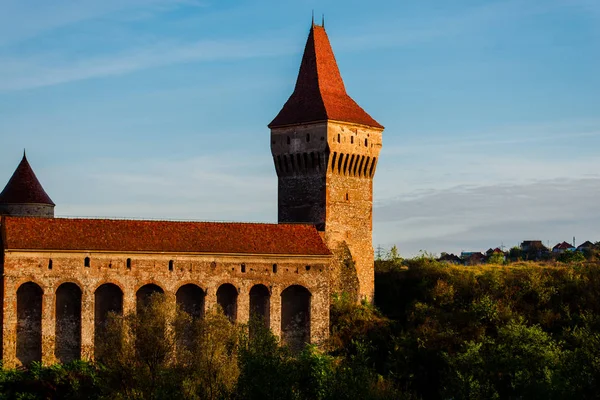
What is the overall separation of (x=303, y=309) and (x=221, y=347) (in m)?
10.4

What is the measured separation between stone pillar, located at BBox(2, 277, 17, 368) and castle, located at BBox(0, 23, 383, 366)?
49 millimetres

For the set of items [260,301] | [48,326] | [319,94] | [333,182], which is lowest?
[48,326]

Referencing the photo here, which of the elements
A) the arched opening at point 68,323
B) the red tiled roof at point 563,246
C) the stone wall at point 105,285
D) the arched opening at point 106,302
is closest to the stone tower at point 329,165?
the stone wall at point 105,285

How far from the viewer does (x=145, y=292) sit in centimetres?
5981

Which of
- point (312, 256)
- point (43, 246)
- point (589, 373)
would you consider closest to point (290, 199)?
point (312, 256)

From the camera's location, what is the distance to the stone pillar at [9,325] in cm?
5572

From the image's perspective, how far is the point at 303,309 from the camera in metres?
62.9

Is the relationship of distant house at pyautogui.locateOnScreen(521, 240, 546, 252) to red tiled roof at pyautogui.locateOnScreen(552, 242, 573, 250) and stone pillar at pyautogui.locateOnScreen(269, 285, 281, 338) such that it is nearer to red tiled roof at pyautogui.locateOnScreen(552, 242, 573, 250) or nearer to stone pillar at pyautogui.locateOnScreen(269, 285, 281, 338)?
red tiled roof at pyautogui.locateOnScreen(552, 242, 573, 250)

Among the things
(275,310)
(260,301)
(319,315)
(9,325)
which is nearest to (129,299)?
(9,325)

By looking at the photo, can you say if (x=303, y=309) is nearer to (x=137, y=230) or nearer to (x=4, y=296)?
(x=137, y=230)

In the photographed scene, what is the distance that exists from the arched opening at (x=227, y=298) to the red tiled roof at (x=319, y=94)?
11.0m

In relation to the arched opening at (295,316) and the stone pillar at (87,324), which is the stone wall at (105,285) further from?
the arched opening at (295,316)

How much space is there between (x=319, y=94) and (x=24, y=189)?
59.1 ft

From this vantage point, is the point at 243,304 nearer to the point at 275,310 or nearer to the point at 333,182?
the point at 275,310
